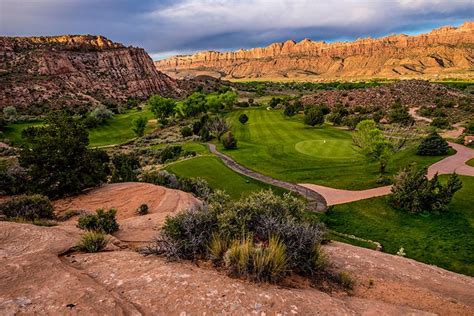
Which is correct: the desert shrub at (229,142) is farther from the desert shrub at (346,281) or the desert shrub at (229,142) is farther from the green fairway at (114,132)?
the desert shrub at (346,281)

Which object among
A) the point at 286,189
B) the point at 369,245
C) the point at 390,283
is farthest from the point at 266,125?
the point at 390,283

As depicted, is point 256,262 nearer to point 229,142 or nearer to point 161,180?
point 161,180

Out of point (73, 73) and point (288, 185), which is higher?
point (73, 73)

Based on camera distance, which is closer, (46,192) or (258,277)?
(258,277)

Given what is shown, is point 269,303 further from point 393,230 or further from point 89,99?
point 89,99

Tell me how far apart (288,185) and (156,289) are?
77.6ft

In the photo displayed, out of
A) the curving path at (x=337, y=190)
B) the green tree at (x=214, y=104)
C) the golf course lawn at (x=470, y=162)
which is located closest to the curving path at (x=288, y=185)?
the curving path at (x=337, y=190)

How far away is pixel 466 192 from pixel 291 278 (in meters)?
24.3

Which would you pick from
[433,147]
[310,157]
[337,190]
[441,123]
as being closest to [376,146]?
[337,190]

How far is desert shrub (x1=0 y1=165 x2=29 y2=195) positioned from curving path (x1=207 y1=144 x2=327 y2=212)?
63.9ft

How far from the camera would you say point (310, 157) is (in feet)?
121

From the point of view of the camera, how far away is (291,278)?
7.49m

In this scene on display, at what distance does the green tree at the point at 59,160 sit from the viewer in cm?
1767

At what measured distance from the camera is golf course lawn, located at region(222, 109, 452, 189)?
30.3 m
